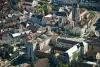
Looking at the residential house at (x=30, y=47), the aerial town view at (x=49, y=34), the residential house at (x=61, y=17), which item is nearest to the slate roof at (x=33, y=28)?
the aerial town view at (x=49, y=34)

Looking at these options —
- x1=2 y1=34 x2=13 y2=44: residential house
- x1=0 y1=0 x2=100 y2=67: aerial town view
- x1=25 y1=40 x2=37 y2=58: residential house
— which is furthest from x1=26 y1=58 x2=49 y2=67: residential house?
x1=2 y1=34 x2=13 y2=44: residential house

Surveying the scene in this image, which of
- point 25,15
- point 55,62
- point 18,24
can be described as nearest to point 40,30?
point 18,24

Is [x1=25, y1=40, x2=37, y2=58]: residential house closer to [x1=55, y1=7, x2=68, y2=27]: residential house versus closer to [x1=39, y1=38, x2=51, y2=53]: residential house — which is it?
[x1=39, y1=38, x2=51, y2=53]: residential house

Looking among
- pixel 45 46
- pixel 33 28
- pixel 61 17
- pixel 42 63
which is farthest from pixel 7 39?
pixel 61 17

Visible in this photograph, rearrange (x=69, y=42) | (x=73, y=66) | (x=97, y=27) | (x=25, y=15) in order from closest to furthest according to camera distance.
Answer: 1. (x=73, y=66)
2. (x=69, y=42)
3. (x=97, y=27)
4. (x=25, y=15)

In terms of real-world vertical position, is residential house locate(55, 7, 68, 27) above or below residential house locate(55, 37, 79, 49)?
above

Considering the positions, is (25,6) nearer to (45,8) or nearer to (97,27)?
(45,8)

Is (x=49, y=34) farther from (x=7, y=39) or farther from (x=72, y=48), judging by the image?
(x=72, y=48)

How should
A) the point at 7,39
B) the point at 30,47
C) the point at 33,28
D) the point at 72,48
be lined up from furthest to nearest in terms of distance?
the point at 33,28 < the point at 7,39 < the point at 30,47 < the point at 72,48
